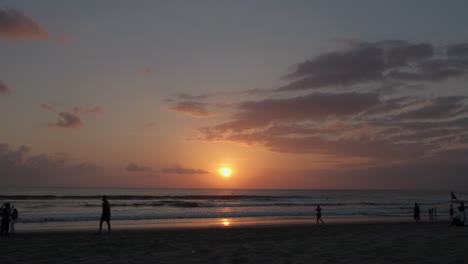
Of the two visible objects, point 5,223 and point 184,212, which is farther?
point 184,212

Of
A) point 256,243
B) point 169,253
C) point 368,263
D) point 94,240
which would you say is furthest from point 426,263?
point 94,240

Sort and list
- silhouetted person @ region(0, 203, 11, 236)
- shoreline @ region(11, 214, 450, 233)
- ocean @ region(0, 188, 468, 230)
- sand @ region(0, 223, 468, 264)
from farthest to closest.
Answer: ocean @ region(0, 188, 468, 230) < shoreline @ region(11, 214, 450, 233) < silhouetted person @ region(0, 203, 11, 236) < sand @ region(0, 223, 468, 264)

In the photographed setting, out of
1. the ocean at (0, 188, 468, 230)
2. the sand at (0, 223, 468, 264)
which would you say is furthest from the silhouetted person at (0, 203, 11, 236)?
the ocean at (0, 188, 468, 230)

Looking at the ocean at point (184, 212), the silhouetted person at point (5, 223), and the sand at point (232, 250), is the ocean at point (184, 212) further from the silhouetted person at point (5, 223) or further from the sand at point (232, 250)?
the sand at point (232, 250)

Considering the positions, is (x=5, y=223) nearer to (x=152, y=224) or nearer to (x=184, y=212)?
(x=152, y=224)

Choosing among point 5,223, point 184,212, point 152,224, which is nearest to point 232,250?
point 5,223

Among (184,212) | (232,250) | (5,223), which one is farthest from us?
(184,212)

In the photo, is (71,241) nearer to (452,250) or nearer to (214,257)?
(214,257)

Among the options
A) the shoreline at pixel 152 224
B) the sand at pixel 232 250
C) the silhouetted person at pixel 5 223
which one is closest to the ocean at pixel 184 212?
the shoreline at pixel 152 224

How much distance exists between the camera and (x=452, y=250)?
13.2 metres

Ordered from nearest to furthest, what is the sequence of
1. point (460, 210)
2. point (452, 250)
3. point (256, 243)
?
point (452, 250), point (256, 243), point (460, 210)

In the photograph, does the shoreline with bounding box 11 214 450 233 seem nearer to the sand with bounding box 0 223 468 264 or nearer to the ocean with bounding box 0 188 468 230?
the ocean with bounding box 0 188 468 230

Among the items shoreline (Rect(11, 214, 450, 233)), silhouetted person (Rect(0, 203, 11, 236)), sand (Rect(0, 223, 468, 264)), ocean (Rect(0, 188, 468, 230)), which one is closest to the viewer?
sand (Rect(0, 223, 468, 264))

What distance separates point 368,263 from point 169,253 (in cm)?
619
